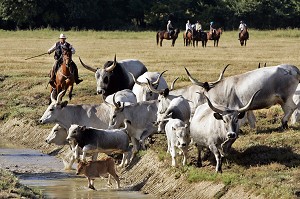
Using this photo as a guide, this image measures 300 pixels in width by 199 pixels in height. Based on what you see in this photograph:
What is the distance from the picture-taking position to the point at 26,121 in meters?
23.0

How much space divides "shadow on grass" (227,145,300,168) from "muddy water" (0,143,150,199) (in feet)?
5.67

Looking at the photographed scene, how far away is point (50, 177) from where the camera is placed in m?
17.3

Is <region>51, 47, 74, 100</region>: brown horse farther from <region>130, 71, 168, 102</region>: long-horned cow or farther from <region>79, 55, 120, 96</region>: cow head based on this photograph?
<region>130, 71, 168, 102</region>: long-horned cow

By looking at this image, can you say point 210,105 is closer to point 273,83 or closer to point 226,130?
point 226,130

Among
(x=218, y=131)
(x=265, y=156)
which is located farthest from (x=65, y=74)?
(x=265, y=156)

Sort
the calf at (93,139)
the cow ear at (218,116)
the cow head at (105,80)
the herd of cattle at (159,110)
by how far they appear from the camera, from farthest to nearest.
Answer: the cow head at (105,80)
the herd of cattle at (159,110)
the calf at (93,139)
the cow ear at (218,116)

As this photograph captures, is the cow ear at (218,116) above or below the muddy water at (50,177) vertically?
above

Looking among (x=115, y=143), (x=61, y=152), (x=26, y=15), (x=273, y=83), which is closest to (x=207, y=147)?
(x=115, y=143)

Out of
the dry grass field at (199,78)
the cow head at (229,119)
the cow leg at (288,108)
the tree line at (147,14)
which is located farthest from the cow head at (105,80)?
the tree line at (147,14)

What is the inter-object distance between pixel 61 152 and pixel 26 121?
311 cm

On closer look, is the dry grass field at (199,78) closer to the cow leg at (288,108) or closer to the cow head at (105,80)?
the cow leg at (288,108)

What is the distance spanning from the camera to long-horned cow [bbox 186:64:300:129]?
18.4m

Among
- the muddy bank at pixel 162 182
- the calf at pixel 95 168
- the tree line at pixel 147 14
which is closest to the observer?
the muddy bank at pixel 162 182

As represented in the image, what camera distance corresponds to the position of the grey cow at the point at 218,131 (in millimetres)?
15195
